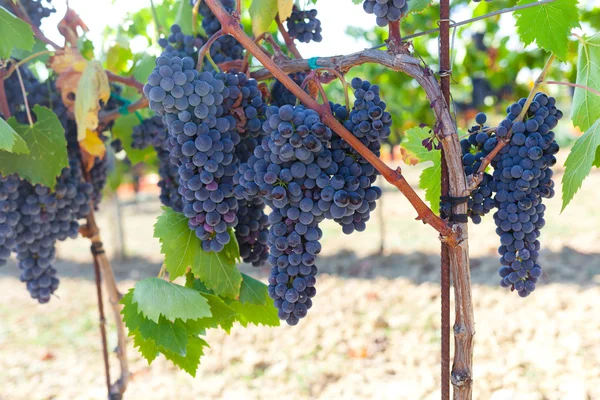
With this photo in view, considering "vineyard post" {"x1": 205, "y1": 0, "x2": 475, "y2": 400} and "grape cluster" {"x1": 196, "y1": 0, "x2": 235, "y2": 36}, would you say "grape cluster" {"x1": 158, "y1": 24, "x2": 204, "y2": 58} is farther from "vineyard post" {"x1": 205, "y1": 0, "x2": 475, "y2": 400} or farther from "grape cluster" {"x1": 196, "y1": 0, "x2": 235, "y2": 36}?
"vineyard post" {"x1": 205, "y1": 0, "x2": 475, "y2": 400}

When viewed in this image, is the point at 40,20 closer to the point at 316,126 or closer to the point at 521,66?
the point at 316,126

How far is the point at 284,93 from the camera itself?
1.39m

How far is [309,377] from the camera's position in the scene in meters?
3.09

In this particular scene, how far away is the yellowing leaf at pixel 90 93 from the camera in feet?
4.71

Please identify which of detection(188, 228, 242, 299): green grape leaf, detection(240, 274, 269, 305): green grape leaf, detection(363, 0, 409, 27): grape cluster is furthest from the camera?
detection(240, 274, 269, 305): green grape leaf

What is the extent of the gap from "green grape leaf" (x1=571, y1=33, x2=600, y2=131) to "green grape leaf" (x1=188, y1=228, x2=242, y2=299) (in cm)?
89

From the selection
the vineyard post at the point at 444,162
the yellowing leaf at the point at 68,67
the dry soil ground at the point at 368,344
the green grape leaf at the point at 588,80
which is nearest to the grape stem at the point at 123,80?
the yellowing leaf at the point at 68,67

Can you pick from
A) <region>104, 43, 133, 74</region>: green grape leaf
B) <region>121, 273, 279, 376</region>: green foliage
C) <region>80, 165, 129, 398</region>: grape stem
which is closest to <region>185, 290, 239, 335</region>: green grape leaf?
<region>121, 273, 279, 376</region>: green foliage

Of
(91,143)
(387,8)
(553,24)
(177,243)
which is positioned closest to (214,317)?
(177,243)

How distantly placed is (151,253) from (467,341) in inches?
275

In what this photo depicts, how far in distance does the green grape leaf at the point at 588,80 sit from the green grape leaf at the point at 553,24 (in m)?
0.05

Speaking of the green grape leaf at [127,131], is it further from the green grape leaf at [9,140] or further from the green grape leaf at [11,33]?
the green grape leaf at [9,140]

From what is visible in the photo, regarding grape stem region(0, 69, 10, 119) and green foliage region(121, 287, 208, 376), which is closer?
green foliage region(121, 287, 208, 376)

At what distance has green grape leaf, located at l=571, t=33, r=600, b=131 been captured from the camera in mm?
1250
